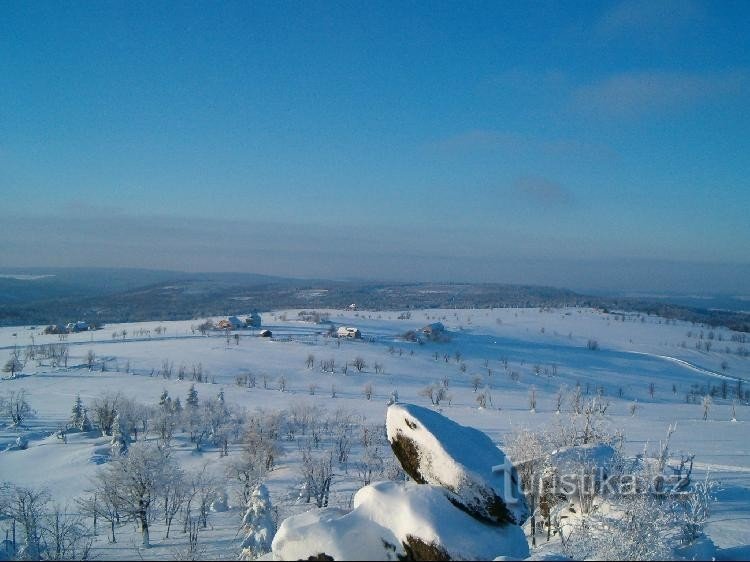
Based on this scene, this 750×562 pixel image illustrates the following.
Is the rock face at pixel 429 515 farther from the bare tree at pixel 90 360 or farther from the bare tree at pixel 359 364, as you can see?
the bare tree at pixel 90 360

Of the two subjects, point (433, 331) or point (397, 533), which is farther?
point (433, 331)

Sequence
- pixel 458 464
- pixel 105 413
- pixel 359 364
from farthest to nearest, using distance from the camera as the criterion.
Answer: pixel 359 364, pixel 105 413, pixel 458 464

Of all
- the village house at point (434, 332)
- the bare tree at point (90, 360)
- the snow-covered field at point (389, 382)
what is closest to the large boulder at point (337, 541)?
the snow-covered field at point (389, 382)

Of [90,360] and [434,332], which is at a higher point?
[434,332]

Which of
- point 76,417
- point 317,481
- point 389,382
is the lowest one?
point 389,382

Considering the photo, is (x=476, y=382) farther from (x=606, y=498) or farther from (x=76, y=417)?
(x=606, y=498)

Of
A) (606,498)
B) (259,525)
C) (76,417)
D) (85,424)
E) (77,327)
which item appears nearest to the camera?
(606,498)

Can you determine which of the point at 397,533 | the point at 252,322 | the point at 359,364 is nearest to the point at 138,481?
the point at 397,533
